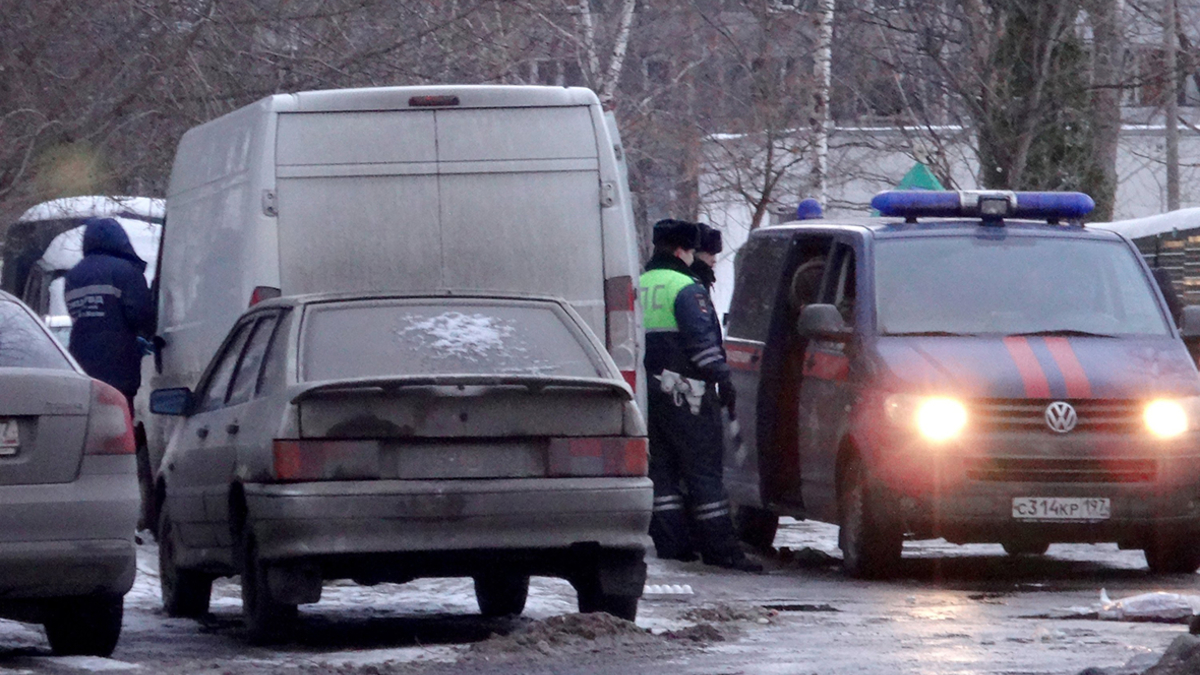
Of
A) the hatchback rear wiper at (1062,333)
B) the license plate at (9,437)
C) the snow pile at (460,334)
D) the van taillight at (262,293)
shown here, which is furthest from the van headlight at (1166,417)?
the license plate at (9,437)

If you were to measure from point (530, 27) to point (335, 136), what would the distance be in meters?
12.4

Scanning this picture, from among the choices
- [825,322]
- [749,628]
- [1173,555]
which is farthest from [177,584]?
[1173,555]

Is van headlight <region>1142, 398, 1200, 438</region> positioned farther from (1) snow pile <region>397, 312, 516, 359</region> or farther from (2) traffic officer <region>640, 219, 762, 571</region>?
(1) snow pile <region>397, 312, 516, 359</region>

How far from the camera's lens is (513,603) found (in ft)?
33.0

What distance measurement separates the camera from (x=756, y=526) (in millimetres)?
14062

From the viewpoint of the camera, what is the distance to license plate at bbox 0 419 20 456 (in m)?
7.96

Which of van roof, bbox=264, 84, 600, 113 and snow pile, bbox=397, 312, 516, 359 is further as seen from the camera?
van roof, bbox=264, 84, 600, 113

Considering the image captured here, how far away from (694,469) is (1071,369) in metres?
2.18

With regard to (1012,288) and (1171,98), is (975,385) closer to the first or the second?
(1012,288)

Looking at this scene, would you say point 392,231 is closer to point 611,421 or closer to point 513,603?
point 513,603

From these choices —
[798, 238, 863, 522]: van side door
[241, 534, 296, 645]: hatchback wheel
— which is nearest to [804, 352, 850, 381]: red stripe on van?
[798, 238, 863, 522]: van side door

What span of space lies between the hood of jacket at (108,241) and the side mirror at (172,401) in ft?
13.1

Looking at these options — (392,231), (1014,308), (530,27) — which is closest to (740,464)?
(1014,308)

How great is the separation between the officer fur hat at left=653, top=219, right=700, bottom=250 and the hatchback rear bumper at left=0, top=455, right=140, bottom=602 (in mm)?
5026
